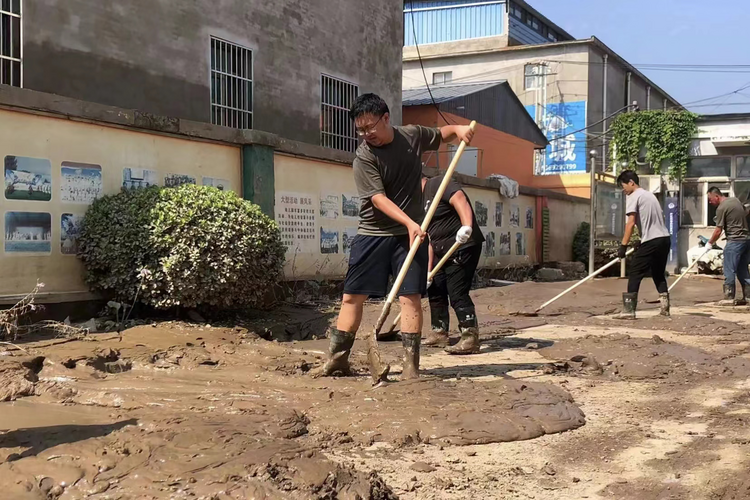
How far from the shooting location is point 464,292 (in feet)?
20.2

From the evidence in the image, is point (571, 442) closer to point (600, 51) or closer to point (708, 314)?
point (708, 314)

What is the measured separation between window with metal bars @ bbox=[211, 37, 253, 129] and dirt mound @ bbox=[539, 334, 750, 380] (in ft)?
25.2

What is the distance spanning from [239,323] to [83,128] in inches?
Result: 94.0

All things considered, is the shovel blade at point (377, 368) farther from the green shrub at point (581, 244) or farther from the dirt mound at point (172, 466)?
the green shrub at point (581, 244)

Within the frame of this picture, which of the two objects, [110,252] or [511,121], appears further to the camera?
[511,121]

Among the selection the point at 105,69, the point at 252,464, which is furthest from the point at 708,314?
the point at 105,69

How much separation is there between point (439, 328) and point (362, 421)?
296cm

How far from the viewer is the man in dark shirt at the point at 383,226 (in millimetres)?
4641

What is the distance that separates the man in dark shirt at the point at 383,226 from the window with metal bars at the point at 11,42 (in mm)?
6378

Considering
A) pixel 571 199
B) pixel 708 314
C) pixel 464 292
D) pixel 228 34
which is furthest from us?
pixel 571 199

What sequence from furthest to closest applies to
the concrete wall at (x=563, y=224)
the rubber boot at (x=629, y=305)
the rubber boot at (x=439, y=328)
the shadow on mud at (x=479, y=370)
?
the concrete wall at (x=563, y=224)
the rubber boot at (x=629, y=305)
the rubber boot at (x=439, y=328)
the shadow on mud at (x=479, y=370)

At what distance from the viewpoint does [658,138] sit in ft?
61.9

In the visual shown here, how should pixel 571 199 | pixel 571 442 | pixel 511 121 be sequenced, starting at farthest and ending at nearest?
pixel 511 121, pixel 571 199, pixel 571 442

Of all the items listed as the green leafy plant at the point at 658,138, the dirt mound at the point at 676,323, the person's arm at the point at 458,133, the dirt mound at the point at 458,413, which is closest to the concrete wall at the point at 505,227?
the green leafy plant at the point at 658,138
